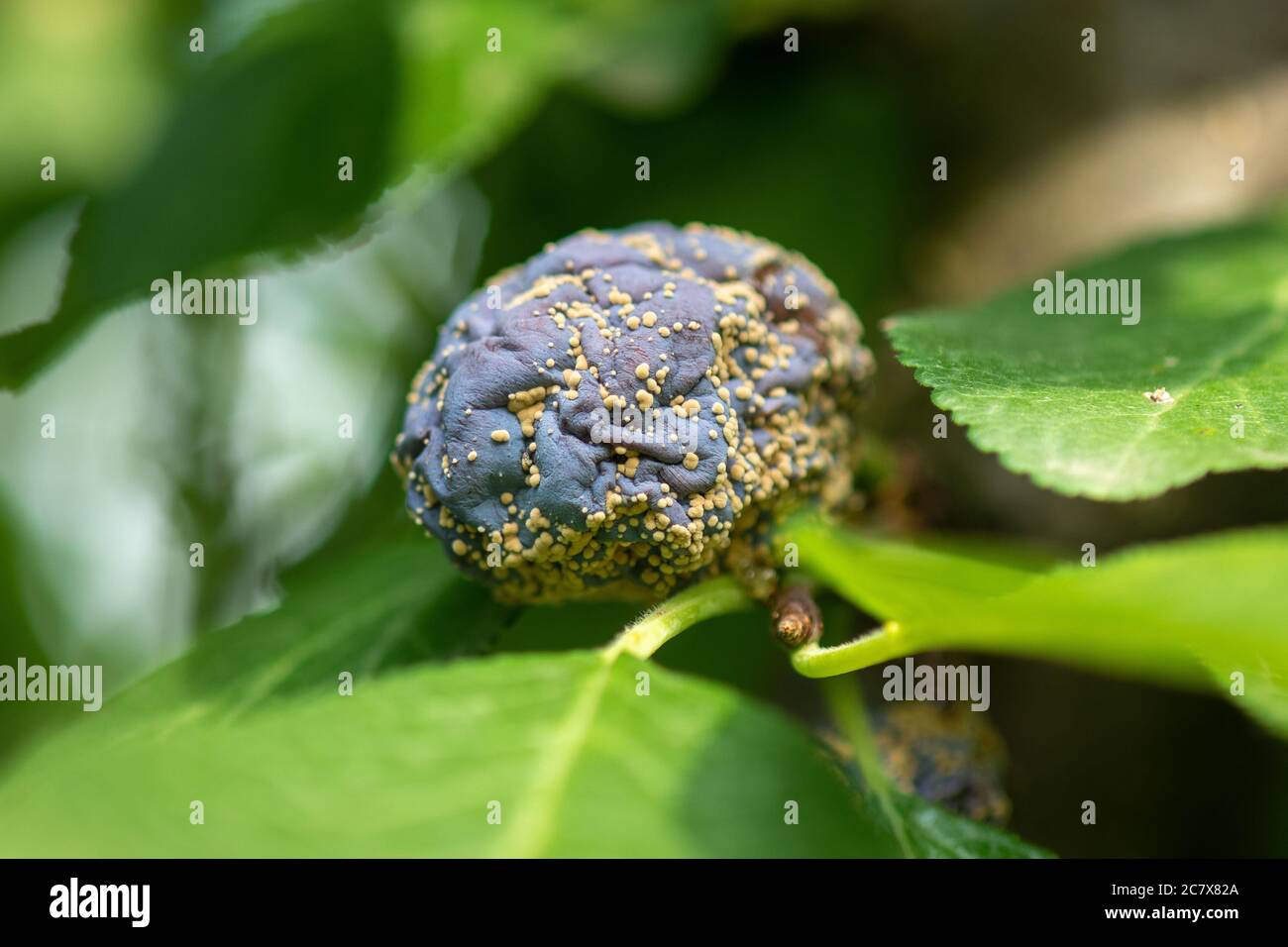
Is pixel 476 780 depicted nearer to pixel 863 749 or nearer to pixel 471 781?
pixel 471 781

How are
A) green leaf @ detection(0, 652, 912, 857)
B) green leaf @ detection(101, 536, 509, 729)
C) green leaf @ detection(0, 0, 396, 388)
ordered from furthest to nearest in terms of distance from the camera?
green leaf @ detection(0, 0, 396, 388), green leaf @ detection(101, 536, 509, 729), green leaf @ detection(0, 652, 912, 857)

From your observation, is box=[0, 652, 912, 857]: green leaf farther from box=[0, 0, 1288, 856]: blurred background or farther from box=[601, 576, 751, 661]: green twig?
box=[0, 0, 1288, 856]: blurred background

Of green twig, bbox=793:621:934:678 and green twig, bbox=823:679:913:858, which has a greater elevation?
green twig, bbox=793:621:934:678

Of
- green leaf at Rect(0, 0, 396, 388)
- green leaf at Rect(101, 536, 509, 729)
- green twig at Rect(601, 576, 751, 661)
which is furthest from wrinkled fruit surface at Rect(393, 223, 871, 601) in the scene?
green leaf at Rect(0, 0, 396, 388)

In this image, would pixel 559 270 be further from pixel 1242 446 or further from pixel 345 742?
pixel 1242 446

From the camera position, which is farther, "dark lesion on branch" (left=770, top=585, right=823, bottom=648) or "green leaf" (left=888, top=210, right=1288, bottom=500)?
"dark lesion on branch" (left=770, top=585, right=823, bottom=648)

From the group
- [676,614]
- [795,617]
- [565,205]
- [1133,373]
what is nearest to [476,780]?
[676,614]

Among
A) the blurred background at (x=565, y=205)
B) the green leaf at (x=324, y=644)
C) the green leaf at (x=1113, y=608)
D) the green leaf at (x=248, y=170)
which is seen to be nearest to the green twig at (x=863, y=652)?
the green leaf at (x=1113, y=608)

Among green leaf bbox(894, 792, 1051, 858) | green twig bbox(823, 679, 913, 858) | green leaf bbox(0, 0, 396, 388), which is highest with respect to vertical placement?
green leaf bbox(0, 0, 396, 388)

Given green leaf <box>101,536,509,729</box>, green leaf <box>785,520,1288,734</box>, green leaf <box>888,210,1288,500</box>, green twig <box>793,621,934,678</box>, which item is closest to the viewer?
green leaf <box>785,520,1288,734</box>
